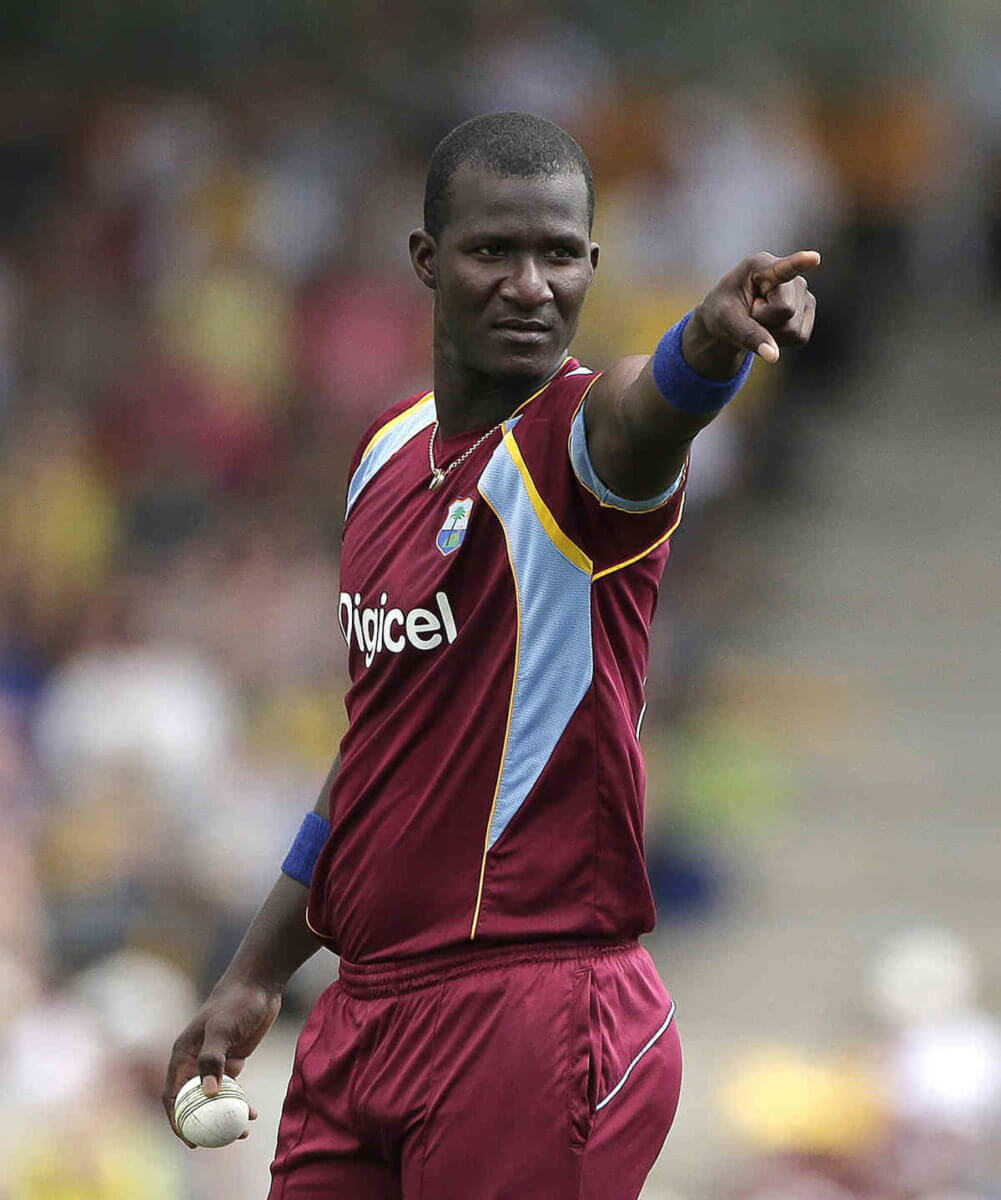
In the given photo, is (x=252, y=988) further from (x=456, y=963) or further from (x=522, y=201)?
(x=522, y=201)

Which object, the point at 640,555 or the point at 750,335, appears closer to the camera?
the point at 750,335

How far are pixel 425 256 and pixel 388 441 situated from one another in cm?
38

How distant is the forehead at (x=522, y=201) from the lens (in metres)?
3.05

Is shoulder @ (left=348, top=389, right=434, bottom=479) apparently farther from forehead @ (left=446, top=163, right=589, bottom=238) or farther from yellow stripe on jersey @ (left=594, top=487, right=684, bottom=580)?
yellow stripe on jersey @ (left=594, top=487, right=684, bottom=580)

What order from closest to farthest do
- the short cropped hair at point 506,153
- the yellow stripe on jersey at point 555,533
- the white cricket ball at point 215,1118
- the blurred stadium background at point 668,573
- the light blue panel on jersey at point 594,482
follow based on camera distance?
1. the light blue panel on jersey at point 594,482
2. the yellow stripe on jersey at point 555,533
3. the short cropped hair at point 506,153
4. the white cricket ball at point 215,1118
5. the blurred stadium background at point 668,573

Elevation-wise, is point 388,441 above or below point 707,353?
below

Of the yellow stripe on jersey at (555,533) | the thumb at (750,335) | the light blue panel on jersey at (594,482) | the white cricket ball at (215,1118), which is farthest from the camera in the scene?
the white cricket ball at (215,1118)

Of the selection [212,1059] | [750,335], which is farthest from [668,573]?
[750,335]

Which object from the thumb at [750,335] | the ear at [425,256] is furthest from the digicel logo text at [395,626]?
the thumb at [750,335]

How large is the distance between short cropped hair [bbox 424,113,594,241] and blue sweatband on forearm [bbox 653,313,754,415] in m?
0.43

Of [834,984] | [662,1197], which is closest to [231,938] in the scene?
[662,1197]

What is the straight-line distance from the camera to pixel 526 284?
119 inches

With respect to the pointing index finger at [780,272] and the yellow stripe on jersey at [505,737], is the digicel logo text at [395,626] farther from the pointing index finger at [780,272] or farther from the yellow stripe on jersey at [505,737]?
the pointing index finger at [780,272]

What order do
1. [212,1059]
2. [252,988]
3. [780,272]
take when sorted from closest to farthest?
[780,272], [212,1059], [252,988]
